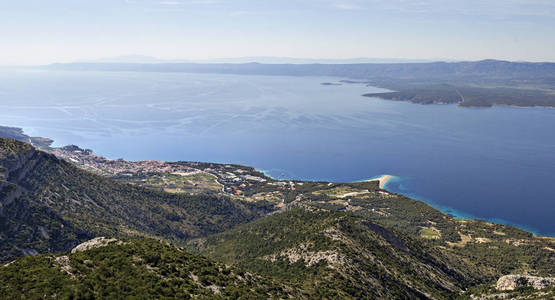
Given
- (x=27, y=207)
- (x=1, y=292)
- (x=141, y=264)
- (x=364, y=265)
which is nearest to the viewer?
(x=1, y=292)

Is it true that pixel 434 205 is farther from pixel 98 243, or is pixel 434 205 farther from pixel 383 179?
pixel 98 243

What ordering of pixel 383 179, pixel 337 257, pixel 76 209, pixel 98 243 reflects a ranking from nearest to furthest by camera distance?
pixel 98 243
pixel 337 257
pixel 76 209
pixel 383 179

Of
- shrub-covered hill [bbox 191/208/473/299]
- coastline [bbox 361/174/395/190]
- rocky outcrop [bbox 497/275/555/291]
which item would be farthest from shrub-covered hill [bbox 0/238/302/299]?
coastline [bbox 361/174/395/190]

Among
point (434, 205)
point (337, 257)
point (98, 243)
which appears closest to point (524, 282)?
point (337, 257)

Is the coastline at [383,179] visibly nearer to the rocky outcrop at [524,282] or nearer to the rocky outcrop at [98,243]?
the rocky outcrop at [524,282]

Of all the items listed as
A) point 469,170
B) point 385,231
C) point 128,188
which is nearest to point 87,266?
point 385,231

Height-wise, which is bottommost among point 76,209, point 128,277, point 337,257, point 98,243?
point 337,257

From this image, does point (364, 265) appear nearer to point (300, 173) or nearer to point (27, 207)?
point (27, 207)

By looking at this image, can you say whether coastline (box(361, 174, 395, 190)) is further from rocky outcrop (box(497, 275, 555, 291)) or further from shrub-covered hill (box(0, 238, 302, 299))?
shrub-covered hill (box(0, 238, 302, 299))
